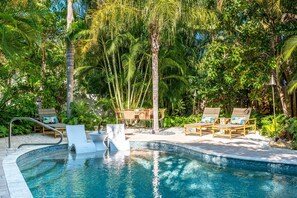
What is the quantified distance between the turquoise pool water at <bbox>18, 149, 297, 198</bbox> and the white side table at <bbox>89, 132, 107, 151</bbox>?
106 centimetres

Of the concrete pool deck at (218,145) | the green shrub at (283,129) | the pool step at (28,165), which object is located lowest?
the pool step at (28,165)

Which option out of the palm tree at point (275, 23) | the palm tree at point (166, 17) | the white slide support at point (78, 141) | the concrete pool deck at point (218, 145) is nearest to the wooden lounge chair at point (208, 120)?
the concrete pool deck at point (218, 145)

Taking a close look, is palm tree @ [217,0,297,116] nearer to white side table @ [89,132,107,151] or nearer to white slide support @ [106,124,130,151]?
white slide support @ [106,124,130,151]

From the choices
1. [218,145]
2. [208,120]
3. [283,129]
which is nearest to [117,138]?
[218,145]

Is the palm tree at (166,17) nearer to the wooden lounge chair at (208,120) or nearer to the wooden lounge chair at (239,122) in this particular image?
the wooden lounge chair at (208,120)

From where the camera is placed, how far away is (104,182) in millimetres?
6520

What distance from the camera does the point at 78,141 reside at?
9.80m

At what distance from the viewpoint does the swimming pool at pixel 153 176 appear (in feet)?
19.3

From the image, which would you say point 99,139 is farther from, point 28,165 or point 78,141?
point 28,165

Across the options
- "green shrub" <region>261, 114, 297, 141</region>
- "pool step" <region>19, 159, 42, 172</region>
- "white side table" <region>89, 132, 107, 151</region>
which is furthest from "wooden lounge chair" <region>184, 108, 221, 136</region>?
"pool step" <region>19, 159, 42, 172</region>

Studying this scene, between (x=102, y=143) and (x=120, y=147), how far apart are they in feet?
1.93

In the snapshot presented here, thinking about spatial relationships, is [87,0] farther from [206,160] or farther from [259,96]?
→ [206,160]

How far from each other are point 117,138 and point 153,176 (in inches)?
134

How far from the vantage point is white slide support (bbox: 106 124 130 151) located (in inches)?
398
